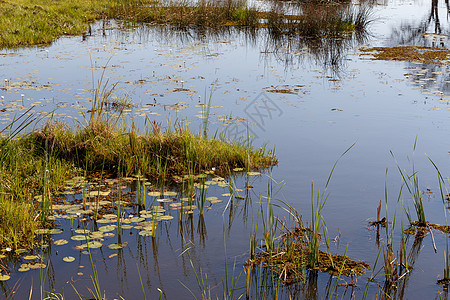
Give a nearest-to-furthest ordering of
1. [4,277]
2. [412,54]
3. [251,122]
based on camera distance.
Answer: [4,277]
[251,122]
[412,54]

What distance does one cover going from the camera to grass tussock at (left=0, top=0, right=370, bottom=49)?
42.5 ft

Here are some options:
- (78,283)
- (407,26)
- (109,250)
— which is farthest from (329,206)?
(407,26)

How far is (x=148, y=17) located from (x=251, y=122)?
36.2 feet

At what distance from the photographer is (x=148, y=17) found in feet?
53.8

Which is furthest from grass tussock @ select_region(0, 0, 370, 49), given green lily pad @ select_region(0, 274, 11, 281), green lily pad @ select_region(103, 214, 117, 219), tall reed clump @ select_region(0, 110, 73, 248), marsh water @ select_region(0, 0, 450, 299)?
green lily pad @ select_region(0, 274, 11, 281)

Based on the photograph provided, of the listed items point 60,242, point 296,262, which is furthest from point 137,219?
point 296,262

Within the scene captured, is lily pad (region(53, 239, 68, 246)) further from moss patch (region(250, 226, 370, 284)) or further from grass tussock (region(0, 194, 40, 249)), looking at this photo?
moss patch (region(250, 226, 370, 284))

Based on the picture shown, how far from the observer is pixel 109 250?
344 centimetres

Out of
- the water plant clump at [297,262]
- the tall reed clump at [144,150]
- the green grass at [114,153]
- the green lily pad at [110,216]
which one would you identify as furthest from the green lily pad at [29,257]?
the tall reed clump at [144,150]

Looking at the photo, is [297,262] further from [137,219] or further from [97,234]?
[97,234]

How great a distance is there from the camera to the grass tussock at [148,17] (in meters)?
13.0

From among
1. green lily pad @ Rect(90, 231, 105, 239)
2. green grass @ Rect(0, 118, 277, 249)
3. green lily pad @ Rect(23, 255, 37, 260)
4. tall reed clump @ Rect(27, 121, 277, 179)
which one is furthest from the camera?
tall reed clump @ Rect(27, 121, 277, 179)

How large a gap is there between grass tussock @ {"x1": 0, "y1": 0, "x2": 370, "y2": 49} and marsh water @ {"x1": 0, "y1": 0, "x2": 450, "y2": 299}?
0.71 metres

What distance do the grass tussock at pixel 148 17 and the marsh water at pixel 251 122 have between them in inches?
28.0
